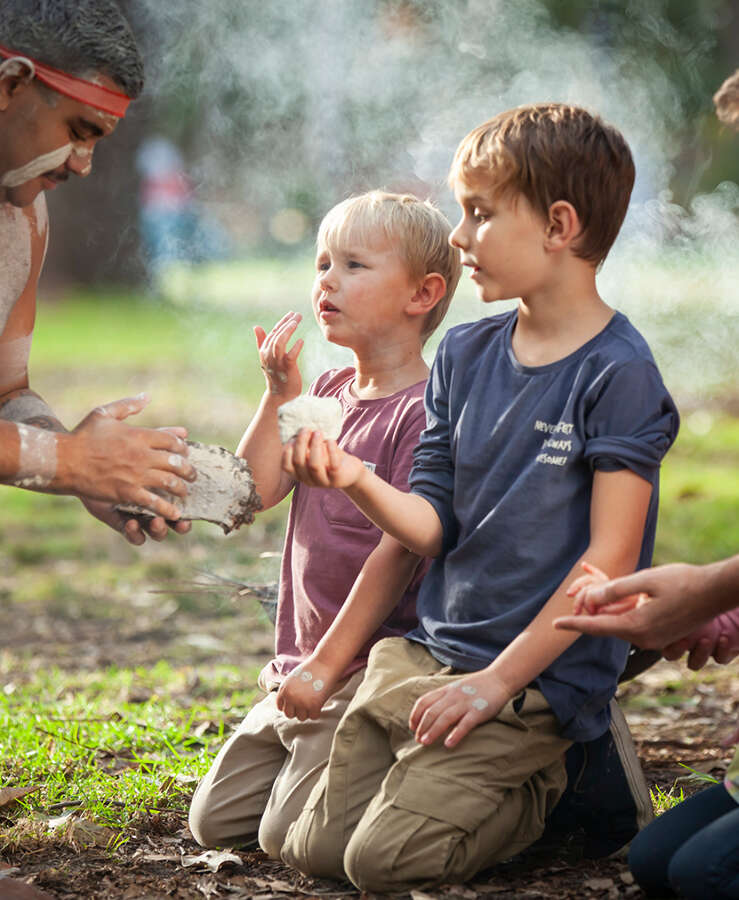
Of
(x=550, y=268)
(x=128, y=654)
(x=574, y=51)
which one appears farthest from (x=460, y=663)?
(x=574, y=51)

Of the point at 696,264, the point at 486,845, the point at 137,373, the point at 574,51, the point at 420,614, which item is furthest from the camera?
the point at 137,373

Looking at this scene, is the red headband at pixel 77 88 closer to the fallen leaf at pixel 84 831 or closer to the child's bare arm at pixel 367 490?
the child's bare arm at pixel 367 490

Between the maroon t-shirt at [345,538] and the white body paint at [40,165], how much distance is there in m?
0.86

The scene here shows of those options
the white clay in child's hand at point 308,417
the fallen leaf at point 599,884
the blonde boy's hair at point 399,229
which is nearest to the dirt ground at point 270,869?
the fallen leaf at point 599,884

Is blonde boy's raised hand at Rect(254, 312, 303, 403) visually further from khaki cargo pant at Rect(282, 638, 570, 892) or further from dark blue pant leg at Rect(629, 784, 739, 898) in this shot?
dark blue pant leg at Rect(629, 784, 739, 898)

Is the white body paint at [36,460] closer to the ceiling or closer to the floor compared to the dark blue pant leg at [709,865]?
closer to the ceiling

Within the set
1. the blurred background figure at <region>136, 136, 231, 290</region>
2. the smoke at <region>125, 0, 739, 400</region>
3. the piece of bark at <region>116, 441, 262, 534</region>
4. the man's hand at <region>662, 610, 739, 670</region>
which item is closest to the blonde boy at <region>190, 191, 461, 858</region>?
the piece of bark at <region>116, 441, 262, 534</region>

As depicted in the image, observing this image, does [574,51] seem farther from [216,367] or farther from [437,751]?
[437,751]

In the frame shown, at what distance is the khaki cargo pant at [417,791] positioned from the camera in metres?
2.43

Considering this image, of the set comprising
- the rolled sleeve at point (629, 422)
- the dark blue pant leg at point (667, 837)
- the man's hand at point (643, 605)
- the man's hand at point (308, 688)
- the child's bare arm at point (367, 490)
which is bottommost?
the dark blue pant leg at point (667, 837)

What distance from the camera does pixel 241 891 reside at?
258cm

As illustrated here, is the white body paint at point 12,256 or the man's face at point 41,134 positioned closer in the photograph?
the man's face at point 41,134

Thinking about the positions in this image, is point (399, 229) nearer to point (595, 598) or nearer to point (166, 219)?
point (595, 598)

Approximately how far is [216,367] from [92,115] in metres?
8.35
